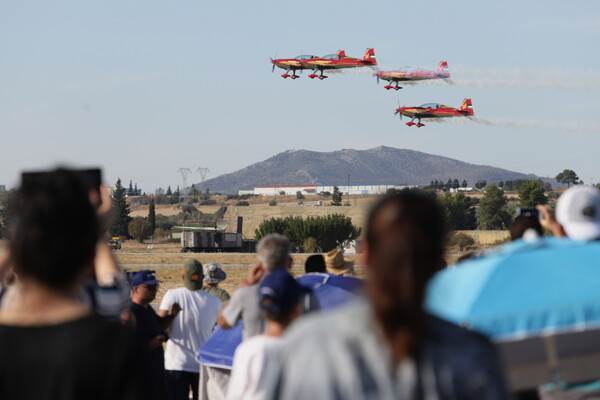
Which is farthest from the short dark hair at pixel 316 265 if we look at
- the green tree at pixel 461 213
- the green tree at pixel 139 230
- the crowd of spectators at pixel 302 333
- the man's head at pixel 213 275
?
the green tree at pixel 139 230

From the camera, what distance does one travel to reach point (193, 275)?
28.2 ft

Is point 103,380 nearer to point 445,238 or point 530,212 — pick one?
point 445,238

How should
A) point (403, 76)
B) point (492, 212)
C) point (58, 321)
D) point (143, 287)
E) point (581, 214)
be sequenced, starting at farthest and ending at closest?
point (492, 212) → point (403, 76) → point (143, 287) → point (581, 214) → point (58, 321)

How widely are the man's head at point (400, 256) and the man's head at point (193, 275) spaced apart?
630 cm

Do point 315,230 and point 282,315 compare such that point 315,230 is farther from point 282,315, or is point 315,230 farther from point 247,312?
point 282,315

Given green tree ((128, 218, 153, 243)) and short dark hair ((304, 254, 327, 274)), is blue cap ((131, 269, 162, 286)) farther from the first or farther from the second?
green tree ((128, 218, 153, 243))

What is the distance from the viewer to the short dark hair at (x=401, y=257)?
Result: 2334 mm

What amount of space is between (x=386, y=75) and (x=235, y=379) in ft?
256

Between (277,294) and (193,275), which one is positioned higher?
(277,294)

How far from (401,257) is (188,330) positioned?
6400mm

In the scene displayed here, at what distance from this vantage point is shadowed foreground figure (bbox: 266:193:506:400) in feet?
7.64

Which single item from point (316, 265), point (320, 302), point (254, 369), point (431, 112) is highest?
point (431, 112)

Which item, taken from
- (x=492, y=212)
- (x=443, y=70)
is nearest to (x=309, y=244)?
(x=443, y=70)

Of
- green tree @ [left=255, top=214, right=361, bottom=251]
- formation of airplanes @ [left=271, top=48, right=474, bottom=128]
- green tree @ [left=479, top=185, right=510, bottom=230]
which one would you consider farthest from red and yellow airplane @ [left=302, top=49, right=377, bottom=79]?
green tree @ [left=479, top=185, right=510, bottom=230]
